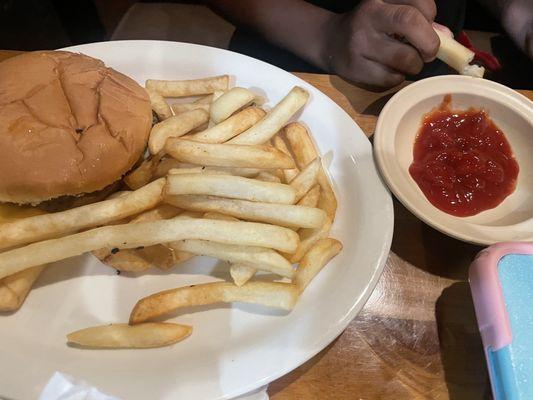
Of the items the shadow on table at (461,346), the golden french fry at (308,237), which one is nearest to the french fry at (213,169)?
the golden french fry at (308,237)

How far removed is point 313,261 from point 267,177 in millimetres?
290

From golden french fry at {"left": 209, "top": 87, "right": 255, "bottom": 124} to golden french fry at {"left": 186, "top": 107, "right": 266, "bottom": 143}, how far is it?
0.02 m

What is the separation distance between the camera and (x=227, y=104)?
139cm

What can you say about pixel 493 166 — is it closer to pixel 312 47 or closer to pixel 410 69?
pixel 410 69

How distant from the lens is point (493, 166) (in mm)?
1499

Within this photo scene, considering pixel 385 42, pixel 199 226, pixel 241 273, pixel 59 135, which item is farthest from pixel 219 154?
pixel 385 42

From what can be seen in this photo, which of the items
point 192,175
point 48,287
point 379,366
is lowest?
point 379,366

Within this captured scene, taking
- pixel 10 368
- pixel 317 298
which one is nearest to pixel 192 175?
pixel 317 298

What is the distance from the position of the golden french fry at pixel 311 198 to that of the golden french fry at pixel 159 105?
51cm

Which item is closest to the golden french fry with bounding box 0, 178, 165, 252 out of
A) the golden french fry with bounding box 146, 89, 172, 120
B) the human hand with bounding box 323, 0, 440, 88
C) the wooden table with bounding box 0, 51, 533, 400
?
the golden french fry with bounding box 146, 89, 172, 120

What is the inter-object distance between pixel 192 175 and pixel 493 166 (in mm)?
945

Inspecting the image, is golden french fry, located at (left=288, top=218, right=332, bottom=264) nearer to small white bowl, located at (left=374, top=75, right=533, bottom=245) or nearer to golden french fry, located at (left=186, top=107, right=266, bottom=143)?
small white bowl, located at (left=374, top=75, right=533, bottom=245)

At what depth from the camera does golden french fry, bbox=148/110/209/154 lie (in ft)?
4.38

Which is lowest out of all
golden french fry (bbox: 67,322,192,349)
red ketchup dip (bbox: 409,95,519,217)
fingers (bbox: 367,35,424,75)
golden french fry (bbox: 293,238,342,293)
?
red ketchup dip (bbox: 409,95,519,217)
